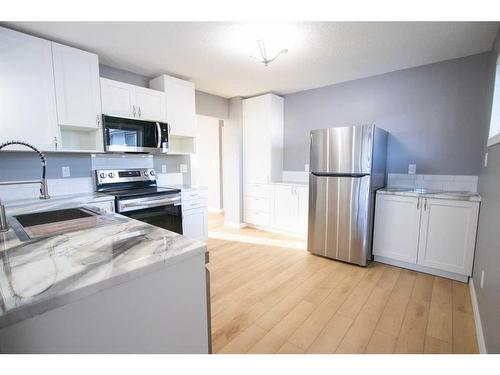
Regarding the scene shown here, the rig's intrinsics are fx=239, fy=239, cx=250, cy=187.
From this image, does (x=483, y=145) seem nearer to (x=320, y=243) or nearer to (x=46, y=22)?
(x=320, y=243)

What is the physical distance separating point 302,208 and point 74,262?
3.24 meters

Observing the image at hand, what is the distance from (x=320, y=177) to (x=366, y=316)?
157 centimetres

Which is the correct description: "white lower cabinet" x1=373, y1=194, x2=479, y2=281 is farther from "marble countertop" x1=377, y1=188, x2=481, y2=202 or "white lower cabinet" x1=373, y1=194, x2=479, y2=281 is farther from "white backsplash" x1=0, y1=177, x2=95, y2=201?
"white backsplash" x1=0, y1=177, x2=95, y2=201

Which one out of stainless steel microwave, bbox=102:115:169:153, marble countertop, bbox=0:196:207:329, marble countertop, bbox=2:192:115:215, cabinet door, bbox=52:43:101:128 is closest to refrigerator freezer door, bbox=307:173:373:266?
stainless steel microwave, bbox=102:115:169:153

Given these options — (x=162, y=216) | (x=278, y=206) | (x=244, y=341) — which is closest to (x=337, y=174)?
(x=278, y=206)

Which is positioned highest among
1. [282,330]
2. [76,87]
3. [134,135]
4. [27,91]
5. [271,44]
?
[271,44]

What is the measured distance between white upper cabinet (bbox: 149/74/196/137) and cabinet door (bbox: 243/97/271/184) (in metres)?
1.16

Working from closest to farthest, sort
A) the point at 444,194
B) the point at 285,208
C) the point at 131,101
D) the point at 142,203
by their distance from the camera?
the point at 444,194, the point at 142,203, the point at 131,101, the point at 285,208

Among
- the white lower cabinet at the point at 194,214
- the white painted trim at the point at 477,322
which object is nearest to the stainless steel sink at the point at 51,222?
the white lower cabinet at the point at 194,214

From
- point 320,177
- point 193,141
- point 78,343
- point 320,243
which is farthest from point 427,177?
point 78,343

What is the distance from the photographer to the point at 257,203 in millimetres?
4273

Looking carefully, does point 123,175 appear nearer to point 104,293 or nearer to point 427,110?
point 104,293

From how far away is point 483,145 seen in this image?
2494 mm
